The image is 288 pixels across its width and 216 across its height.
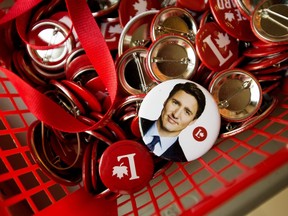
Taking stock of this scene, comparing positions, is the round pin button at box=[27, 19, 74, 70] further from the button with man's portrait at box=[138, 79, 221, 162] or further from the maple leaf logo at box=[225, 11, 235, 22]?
the maple leaf logo at box=[225, 11, 235, 22]

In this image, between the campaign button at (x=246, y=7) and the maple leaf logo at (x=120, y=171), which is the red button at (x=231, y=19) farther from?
the maple leaf logo at (x=120, y=171)

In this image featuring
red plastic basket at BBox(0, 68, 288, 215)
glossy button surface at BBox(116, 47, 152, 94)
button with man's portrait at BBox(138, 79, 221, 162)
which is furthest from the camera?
glossy button surface at BBox(116, 47, 152, 94)

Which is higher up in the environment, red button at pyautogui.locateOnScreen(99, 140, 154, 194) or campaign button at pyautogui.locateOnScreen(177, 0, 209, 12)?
campaign button at pyautogui.locateOnScreen(177, 0, 209, 12)

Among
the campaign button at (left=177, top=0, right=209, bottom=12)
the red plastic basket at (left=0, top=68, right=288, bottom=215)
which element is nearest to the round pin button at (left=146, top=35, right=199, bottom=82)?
the campaign button at (left=177, top=0, right=209, bottom=12)

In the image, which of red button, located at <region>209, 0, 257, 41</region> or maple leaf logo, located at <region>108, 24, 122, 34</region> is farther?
maple leaf logo, located at <region>108, 24, 122, 34</region>

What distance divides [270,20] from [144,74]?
0.34 m

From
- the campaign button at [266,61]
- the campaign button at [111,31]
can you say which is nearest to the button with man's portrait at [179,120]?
the campaign button at [266,61]

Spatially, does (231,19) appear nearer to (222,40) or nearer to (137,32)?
(222,40)

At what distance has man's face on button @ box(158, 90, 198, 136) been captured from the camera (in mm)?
761

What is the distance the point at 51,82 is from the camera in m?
0.87

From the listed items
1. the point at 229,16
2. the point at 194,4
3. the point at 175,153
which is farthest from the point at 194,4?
the point at 175,153

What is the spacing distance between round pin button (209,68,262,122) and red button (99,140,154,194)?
0.73 feet

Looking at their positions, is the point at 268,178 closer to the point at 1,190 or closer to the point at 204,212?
the point at 204,212

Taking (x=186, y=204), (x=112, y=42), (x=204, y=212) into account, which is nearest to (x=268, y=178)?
(x=204, y=212)
